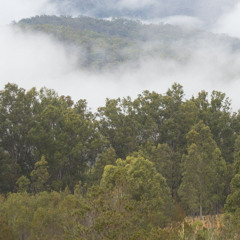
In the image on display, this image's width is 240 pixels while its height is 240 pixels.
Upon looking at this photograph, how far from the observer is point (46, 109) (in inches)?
1604

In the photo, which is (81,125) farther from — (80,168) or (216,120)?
(216,120)

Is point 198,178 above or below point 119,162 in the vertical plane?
below

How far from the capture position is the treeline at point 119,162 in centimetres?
2017

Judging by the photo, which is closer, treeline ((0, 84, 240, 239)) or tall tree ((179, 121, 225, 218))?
treeline ((0, 84, 240, 239))

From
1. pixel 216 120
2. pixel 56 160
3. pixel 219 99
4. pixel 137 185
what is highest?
pixel 219 99

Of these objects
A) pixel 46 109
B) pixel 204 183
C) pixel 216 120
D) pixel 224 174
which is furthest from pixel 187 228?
pixel 216 120

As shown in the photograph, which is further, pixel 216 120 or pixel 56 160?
pixel 216 120

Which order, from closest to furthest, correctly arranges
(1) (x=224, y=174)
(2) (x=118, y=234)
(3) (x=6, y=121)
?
(2) (x=118, y=234) → (1) (x=224, y=174) → (3) (x=6, y=121)

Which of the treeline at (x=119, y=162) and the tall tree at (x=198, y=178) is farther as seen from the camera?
the tall tree at (x=198, y=178)

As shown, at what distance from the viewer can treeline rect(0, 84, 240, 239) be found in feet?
66.2

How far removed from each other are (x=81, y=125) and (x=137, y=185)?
1784 centimetres

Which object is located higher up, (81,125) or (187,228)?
(81,125)

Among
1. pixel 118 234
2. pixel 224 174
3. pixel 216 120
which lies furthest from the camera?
pixel 216 120

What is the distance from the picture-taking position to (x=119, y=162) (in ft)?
104
